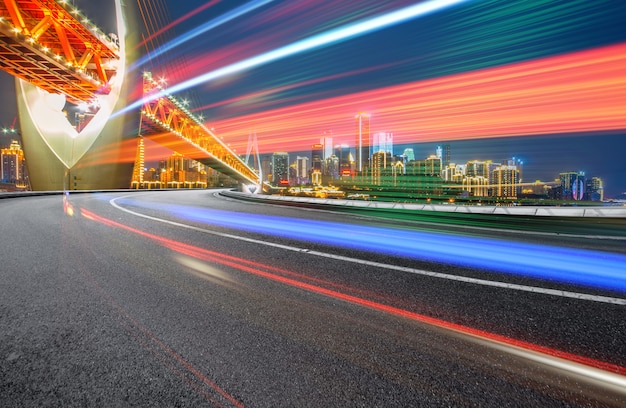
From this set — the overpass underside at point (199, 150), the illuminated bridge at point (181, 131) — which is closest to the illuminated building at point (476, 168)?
the illuminated bridge at point (181, 131)

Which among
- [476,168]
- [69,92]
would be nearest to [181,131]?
[69,92]

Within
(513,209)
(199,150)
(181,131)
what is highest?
(181,131)

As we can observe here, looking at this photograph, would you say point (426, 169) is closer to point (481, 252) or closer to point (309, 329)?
point (481, 252)

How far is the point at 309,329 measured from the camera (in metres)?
2.35

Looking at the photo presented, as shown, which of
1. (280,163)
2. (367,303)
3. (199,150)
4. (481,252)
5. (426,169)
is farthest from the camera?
(280,163)

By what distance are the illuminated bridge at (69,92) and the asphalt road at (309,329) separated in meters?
32.5

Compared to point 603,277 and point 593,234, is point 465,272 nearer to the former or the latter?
point 603,277

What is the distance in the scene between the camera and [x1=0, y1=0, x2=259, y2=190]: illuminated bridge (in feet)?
88.7

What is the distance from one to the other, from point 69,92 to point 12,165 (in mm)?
68028

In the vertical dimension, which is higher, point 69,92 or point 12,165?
point 69,92

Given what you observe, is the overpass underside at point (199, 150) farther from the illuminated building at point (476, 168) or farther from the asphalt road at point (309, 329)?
the asphalt road at point (309, 329)

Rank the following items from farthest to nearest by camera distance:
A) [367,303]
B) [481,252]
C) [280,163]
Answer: [280,163] → [481,252] → [367,303]

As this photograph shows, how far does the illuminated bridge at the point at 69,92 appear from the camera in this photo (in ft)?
88.7

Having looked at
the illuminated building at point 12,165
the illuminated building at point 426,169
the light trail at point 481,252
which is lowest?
the light trail at point 481,252
